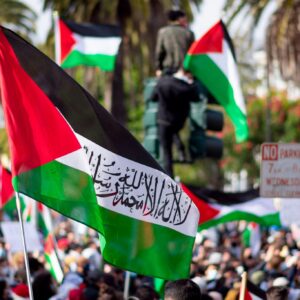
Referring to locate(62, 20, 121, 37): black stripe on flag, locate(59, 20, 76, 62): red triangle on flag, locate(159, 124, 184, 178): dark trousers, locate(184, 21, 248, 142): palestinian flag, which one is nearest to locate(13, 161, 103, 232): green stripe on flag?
locate(184, 21, 248, 142): palestinian flag

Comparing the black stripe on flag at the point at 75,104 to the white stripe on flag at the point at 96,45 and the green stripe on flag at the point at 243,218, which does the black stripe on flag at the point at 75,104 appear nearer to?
the green stripe on flag at the point at 243,218

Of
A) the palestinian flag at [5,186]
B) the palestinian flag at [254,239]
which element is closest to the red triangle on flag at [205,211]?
the palestinian flag at [5,186]

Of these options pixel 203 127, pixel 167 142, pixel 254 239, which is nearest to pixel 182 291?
pixel 203 127

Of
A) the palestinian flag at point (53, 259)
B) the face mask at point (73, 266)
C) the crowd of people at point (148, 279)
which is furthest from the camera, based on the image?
the face mask at point (73, 266)

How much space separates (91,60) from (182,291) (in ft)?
35.4

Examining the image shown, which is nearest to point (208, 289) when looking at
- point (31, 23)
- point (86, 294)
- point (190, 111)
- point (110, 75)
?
point (86, 294)

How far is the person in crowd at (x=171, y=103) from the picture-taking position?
13469 mm

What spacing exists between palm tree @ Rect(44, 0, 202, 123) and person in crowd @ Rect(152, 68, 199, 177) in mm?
16848

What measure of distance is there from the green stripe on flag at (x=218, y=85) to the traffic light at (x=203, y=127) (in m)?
0.29

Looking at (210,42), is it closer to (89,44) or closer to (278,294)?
(89,44)

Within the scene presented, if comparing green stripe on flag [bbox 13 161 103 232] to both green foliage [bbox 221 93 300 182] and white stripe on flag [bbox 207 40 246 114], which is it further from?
green foliage [bbox 221 93 300 182]

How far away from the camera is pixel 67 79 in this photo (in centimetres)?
754

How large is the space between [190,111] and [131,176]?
6.38 metres

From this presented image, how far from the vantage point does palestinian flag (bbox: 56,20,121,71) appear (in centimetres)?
1658
